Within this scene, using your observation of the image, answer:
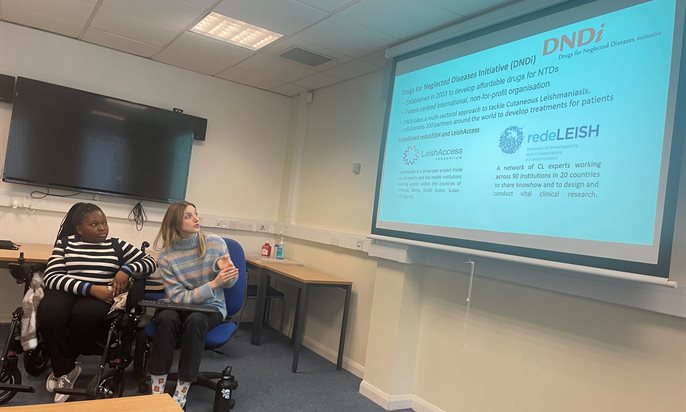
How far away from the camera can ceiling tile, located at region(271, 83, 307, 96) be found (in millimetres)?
4918

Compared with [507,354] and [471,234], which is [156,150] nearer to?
[471,234]

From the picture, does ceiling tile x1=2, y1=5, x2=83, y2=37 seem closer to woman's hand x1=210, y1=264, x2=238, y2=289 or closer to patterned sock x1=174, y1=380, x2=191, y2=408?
woman's hand x1=210, y1=264, x2=238, y2=289

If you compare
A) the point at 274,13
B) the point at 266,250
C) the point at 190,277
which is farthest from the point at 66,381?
the point at 274,13

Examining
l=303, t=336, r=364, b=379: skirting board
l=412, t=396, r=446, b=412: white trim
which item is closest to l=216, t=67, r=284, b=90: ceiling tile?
l=303, t=336, r=364, b=379: skirting board

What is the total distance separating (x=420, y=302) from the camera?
3275 mm

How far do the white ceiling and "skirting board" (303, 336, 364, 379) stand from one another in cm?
253

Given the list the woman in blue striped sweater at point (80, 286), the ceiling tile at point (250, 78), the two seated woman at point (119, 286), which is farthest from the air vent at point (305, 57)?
the woman in blue striped sweater at point (80, 286)

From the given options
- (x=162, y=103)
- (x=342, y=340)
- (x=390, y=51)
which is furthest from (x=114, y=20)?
(x=342, y=340)

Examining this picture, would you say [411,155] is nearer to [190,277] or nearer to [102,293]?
[190,277]

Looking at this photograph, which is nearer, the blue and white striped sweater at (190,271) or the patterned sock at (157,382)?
the patterned sock at (157,382)

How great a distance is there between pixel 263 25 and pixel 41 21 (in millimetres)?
1963

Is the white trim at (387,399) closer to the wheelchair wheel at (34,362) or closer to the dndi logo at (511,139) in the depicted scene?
the dndi logo at (511,139)

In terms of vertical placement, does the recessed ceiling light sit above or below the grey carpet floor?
above

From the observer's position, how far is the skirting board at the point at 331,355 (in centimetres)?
379
